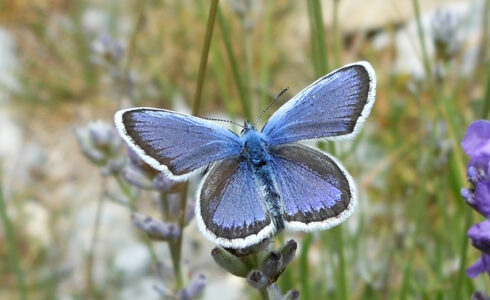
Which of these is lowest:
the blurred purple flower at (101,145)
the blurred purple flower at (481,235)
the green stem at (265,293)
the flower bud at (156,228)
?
the green stem at (265,293)

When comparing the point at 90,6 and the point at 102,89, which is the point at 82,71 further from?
the point at 90,6

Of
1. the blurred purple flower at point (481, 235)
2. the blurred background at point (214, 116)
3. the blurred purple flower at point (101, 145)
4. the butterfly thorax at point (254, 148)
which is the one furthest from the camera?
the blurred background at point (214, 116)

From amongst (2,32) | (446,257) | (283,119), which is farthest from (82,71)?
(283,119)

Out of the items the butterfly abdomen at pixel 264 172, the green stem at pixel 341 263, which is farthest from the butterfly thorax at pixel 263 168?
the green stem at pixel 341 263

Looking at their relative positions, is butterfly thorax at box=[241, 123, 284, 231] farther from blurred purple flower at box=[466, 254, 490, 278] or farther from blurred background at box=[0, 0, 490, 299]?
blurred purple flower at box=[466, 254, 490, 278]

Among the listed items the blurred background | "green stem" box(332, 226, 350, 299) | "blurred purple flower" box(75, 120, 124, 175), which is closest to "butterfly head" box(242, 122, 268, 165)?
the blurred background

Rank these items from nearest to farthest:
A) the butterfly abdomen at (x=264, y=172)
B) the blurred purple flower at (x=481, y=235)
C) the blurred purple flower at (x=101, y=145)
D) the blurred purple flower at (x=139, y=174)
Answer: the blurred purple flower at (x=481, y=235), the butterfly abdomen at (x=264, y=172), the blurred purple flower at (x=139, y=174), the blurred purple flower at (x=101, y=145)

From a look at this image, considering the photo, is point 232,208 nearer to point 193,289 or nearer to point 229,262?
point 229,262

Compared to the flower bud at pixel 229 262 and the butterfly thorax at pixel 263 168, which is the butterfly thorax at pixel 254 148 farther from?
the flower bud at pixel 229 262
